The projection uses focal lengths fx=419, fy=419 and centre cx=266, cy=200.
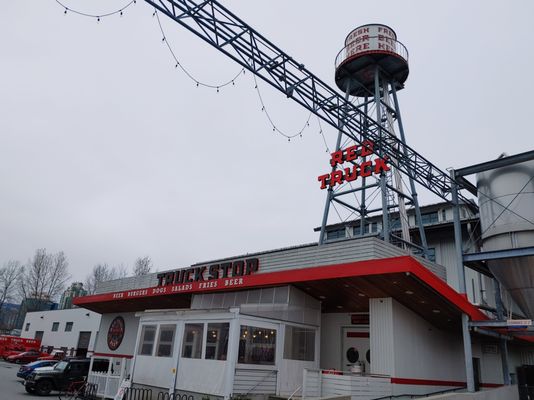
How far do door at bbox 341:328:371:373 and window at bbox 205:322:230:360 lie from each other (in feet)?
18.9

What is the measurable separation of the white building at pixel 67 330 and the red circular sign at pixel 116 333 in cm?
793

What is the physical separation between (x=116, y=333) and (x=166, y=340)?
42.3 feet

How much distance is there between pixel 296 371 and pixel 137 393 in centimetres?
565

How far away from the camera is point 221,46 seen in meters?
11.1

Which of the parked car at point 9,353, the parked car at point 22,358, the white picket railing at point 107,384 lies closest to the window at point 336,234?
the white picket railing at point 107,384

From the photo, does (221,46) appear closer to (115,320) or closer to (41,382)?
(41,382)

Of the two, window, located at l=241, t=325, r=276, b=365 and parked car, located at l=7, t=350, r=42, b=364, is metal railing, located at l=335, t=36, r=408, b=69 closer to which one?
window, located at l=241, t=325, r=276, b=365

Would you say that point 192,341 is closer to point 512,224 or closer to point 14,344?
point 512,224

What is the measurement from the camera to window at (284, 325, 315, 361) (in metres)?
15.0

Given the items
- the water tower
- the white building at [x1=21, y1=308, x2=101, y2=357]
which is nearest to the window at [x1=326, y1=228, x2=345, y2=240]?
the water tower

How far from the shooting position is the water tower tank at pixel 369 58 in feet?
78.6

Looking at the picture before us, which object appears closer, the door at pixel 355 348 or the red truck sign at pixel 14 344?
the door at pixel 355 348

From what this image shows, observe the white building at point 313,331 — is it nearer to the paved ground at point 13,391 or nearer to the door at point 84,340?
the paved ground at point 13,391

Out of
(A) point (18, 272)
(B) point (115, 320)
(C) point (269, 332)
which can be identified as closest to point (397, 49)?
(C) point (269, 332)
